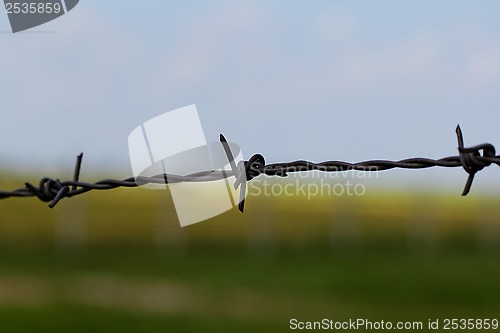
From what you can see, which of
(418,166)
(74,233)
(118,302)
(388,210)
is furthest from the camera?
(388,210)

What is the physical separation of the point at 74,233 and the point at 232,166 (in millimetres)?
15455

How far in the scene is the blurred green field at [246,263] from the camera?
902cm

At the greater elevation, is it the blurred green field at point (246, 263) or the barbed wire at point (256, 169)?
the barbed wire at point (256, 169)

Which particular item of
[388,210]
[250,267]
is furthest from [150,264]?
[388,210]

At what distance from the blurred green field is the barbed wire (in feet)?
18.8

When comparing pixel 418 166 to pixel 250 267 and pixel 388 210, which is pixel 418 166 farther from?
pixel 388 210

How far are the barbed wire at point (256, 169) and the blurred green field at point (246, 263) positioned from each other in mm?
5718

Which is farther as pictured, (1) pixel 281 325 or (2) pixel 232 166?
(1) pixel 281 325

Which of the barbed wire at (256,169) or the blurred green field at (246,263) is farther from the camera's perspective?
the blurred green field at (246,263)

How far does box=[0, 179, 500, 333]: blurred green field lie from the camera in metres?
9.02

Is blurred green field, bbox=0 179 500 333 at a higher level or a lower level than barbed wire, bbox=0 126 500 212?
lower

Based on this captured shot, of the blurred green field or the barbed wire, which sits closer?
the barbed wire

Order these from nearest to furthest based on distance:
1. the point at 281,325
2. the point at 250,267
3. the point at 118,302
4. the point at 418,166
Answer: the point at 418,166 → the point at 281,325 → the point at 118,302 → the point at 250,267

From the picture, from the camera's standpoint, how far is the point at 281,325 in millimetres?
8203
